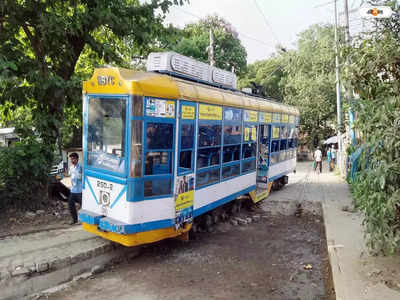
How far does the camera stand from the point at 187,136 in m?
6.77

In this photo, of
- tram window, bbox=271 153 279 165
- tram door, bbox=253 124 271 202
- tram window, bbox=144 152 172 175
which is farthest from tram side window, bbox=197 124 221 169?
tram window, bbox=271 153 279 165

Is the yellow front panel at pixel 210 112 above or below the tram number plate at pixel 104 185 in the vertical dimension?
above

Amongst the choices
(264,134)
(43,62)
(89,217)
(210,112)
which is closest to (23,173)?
(43,62)

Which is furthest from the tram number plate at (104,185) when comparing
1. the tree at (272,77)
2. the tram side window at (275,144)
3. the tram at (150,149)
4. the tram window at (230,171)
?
the tree at (272,77)

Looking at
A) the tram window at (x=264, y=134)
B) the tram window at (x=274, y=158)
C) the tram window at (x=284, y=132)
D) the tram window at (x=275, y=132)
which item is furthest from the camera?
the tram window at (x=284, y=132)

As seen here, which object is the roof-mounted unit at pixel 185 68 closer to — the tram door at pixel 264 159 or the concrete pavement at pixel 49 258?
the tram door at pixel 264 159

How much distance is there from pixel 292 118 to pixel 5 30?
10578 millimetres

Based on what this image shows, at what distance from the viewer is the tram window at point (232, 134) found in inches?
327

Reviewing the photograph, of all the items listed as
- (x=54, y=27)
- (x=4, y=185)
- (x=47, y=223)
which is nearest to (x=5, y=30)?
(x=54, y=27)

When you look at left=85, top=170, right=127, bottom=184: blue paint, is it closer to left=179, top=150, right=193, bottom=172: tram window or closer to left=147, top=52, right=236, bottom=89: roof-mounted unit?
left=179, top=150, right=193, bottom=172: tram window

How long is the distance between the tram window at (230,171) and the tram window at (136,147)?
9.52 feet

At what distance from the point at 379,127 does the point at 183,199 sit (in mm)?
3518

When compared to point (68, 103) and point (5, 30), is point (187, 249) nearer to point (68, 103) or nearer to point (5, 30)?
point (68, 103)

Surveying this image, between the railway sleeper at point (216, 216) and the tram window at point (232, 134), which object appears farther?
the tram window at point (232, 134)
